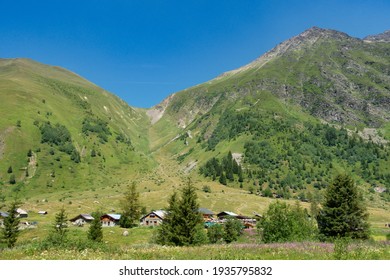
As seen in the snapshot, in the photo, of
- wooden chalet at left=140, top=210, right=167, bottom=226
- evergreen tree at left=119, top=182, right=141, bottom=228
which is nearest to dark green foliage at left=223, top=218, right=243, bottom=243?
evergreen tree at left=119, top=182, right=141, bottom=228

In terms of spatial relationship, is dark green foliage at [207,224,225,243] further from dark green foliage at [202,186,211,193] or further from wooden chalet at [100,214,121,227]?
dark green foliage at [202,186,211,193]

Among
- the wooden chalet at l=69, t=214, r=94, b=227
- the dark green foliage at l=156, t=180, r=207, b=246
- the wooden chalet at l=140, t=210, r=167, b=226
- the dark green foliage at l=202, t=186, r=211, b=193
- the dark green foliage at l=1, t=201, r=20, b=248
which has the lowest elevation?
the wooden chalet at l=69, t=214, r=94, b=227

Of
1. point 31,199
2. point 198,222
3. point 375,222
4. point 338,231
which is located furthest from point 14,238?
point 375,222

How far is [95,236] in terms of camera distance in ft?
248

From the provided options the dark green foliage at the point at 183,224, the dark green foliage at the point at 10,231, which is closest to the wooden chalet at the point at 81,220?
the dark green foliage at the point at 10,231

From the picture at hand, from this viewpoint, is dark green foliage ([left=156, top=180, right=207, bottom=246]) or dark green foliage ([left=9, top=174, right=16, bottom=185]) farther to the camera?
dark green foliage ([left=9, top=174, right=16, bottom=185])

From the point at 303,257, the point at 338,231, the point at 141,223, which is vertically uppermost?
the point at 303,257

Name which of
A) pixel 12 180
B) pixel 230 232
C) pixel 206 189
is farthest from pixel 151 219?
pixel 12 180

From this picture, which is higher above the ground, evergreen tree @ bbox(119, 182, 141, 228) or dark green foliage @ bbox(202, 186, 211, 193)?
dark green foliage @ bbox(202, 186, 211, 193)

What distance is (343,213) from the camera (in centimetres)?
4700

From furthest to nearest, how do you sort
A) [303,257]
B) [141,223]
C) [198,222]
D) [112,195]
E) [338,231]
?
[112,195], [141,223], [338,231], [198,222], [303,257]

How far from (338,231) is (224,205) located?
123 meters

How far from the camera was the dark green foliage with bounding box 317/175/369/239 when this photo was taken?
4619 centimetres

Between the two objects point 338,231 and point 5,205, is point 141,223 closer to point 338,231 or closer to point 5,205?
point 5,205
